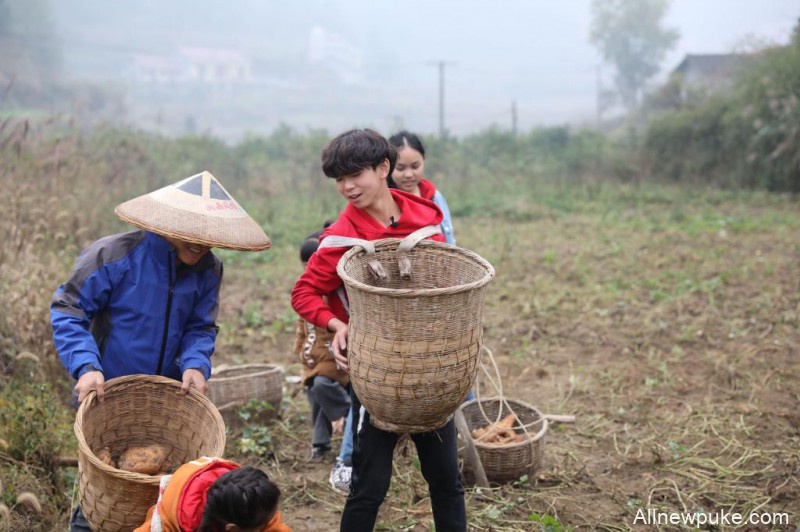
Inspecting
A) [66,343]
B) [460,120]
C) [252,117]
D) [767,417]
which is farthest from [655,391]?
[460,120]

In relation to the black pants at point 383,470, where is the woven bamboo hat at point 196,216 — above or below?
above

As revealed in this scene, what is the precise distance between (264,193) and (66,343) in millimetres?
13173

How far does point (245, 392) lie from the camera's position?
4.54 metres

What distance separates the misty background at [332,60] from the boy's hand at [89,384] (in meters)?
7.83

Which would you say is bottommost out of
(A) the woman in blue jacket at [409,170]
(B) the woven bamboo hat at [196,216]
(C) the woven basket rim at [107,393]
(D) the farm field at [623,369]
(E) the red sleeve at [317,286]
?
(D) the farm field at [623,369]

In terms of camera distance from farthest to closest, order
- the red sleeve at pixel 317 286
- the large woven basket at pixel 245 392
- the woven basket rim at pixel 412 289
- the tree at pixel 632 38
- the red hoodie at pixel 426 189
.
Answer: the tree at pixel 632 38
the large woven basket at pixel 245 392
the red hoodie at pixel 426 189
the red sleeve at pixel 317 286
the woven basket rim at pixel 412 289

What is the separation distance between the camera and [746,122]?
1722cm

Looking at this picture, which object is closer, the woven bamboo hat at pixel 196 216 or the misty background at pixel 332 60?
the woven bamboo hat at pixel 196 216

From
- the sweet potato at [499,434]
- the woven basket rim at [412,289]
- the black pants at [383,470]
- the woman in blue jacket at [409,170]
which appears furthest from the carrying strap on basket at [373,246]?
the sweet potato at [499,434]

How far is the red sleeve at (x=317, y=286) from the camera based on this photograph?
2.69 metres

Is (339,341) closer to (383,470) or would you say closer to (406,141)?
(383,470)

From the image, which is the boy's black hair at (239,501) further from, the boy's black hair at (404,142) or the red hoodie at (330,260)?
the boy's black hair at (404,142)

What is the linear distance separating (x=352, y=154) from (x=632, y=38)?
60.1m

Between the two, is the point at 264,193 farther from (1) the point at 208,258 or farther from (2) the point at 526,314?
(1) the point at 208,258
